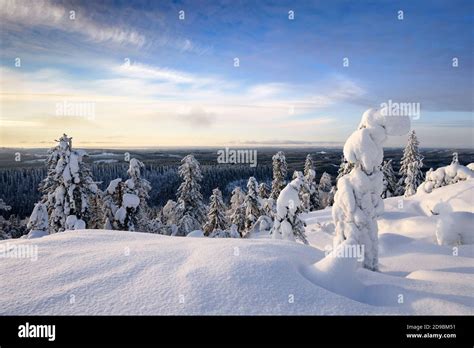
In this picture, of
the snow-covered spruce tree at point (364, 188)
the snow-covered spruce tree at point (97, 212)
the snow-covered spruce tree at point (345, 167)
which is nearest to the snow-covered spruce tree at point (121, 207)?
the snow-covered spruce tree at point (97, 212)

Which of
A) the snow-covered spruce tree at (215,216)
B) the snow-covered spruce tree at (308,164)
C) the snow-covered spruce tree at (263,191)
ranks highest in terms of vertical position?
the snow-covered spruce tree at (308,164)

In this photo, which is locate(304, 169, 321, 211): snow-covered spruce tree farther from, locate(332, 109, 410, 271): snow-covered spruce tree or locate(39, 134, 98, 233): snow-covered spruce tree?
locate(332, 109, 410, 271): snow-covered spruce tree

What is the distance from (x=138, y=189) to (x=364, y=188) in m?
19.8

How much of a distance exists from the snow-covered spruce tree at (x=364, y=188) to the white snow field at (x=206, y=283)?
2.23 m

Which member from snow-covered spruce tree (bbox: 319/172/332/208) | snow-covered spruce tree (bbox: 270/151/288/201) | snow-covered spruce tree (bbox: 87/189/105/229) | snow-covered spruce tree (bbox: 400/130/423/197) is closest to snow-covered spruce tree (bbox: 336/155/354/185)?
snow-covered spruce tree (bbox: 270/151/288/201)

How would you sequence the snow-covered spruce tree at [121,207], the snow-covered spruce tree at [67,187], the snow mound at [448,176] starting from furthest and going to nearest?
the snow mound at [448,176]
the snow-covered spruce tree at [121,207]
the snow-covered spruce tree at [67,187]

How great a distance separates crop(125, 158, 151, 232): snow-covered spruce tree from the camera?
22.1 meters


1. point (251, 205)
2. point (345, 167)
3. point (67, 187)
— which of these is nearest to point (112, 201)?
point (67, 187)

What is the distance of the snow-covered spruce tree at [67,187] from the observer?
61.0ft

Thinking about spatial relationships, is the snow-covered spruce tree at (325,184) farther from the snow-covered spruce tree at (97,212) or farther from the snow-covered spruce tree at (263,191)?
the snow-covered spruce tree at (97,212)

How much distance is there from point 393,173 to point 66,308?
170 feet

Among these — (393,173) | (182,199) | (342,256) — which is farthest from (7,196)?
(342,256)
